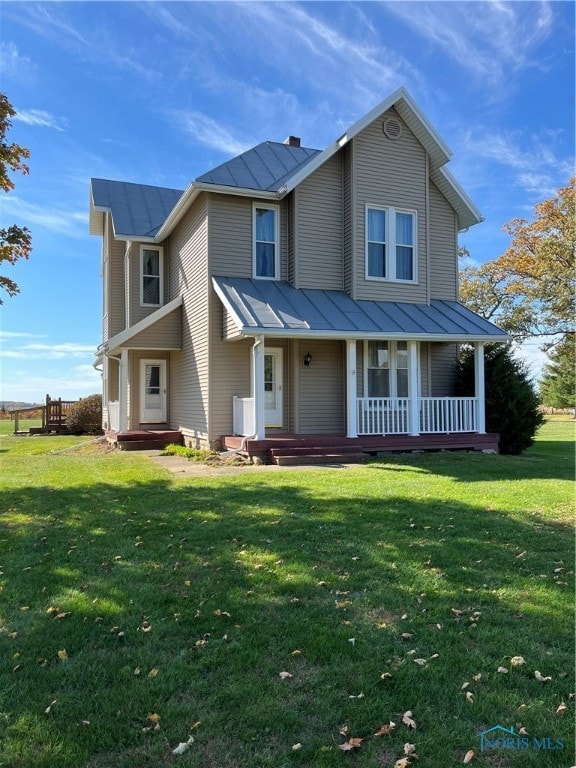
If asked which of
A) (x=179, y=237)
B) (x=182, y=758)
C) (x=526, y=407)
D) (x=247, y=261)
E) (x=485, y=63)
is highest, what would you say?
(x=485, y=63)

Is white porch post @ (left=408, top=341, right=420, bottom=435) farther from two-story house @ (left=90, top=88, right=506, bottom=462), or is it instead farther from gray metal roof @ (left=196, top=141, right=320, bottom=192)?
gray metal roof @ (left=196, top=141, right=320, bottom=192)

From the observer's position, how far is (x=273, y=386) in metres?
13.9

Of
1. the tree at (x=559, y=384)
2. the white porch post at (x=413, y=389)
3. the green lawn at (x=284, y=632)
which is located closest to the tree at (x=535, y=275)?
the tree at (x=559, y=384)

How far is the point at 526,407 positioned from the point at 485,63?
8.69 meters

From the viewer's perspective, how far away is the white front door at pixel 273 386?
1382 cm

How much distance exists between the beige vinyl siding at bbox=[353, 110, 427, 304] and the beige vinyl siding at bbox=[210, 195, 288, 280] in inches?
108

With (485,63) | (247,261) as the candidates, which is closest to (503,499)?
(247,261)

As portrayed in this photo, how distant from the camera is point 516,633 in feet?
11.6

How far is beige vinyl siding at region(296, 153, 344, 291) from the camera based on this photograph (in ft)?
46.5

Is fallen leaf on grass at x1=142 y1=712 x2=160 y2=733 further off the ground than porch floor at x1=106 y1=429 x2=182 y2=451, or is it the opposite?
porch floor at x1=106 y1=429 x2=182 y2=451

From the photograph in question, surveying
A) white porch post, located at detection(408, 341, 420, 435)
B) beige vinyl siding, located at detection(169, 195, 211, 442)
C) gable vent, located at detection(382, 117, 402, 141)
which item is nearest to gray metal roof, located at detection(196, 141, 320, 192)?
beige vinyl siding, located at detection(169, 195, 211, 442)

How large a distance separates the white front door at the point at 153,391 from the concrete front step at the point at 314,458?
23.1ft

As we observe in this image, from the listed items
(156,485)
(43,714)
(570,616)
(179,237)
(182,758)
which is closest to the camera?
(182,758)

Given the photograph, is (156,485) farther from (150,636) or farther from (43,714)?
(43,714)
